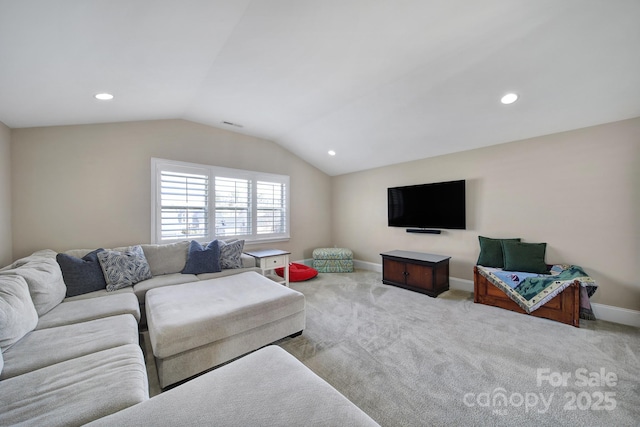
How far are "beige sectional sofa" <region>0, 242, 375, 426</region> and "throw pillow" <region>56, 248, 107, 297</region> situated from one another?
1.25 feet

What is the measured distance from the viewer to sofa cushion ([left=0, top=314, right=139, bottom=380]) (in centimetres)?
127

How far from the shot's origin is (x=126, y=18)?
1.49 meters

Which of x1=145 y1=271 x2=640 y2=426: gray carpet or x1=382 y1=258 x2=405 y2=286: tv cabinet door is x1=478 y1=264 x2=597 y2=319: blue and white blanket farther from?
x1=382 y1=258 x2=405 y2=286: tv cabinet door

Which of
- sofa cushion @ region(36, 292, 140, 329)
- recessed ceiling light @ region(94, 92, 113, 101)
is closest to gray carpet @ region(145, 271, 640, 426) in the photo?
sofa cushion @ region(36, 292, 140, 329)

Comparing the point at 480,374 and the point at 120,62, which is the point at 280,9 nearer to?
the point at 120,62

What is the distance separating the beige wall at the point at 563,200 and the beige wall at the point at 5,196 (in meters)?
5.41

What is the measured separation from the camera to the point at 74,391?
106cm

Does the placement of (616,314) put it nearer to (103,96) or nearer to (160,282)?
(160,282)

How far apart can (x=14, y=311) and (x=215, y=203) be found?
2700mm

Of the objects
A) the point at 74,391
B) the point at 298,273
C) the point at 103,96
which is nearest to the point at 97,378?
the point at 74,391

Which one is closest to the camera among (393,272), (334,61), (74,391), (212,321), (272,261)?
(74,391)

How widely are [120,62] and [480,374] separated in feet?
12.4

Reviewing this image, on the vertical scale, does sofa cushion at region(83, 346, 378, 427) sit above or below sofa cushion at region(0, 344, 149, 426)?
above

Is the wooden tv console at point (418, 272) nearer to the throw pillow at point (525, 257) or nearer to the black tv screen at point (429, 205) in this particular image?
the black tv screen at point (429, 205)
